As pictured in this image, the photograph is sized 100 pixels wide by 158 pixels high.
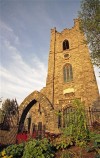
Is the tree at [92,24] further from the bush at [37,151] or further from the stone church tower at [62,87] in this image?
the bush at [37,151]

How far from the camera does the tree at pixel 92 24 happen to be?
560 inches

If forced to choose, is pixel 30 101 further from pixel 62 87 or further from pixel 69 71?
pixel 69 71

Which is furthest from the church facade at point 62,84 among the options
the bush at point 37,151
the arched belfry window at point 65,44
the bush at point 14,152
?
the bush at point 37,151

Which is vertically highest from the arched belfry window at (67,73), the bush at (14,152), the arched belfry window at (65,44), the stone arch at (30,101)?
the arched belfry window at (65,44)

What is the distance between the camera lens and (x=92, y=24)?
47.4 ft

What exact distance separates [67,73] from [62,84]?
180cm

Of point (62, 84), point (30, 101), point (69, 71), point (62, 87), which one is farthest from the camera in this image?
point (69, 71)

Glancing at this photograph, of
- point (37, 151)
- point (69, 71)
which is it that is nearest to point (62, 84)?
point (69, 71)

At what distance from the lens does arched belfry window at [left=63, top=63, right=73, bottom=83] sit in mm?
21719

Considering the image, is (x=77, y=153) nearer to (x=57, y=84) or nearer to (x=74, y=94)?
(x=74, y=94)

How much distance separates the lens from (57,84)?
72.4ft

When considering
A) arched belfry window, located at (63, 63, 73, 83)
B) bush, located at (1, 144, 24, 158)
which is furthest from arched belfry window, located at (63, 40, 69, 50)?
bush, located at (1, 144, 24, 158)

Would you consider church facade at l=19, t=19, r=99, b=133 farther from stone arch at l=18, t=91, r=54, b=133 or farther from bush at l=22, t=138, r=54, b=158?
bush at l=22, t=138, r=54, b=158

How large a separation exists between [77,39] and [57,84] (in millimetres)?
7728
